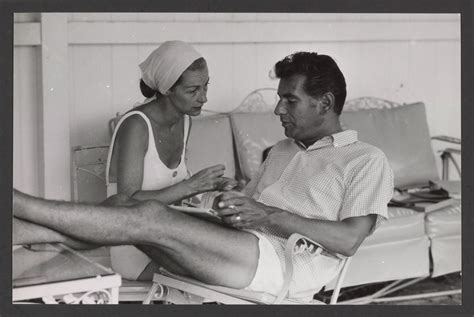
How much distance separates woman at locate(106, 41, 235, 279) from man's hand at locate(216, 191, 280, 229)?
1.07 ft

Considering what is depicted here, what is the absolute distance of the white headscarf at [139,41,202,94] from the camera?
3.48 m

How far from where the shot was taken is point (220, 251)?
9.59ft

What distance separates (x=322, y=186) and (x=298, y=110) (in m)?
0.33

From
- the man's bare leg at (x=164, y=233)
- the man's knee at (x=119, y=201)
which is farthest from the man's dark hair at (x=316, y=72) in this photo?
the man's knee at (x=119, y=201)

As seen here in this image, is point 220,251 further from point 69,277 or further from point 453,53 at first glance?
point 453,53

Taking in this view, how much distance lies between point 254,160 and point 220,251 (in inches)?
56.7

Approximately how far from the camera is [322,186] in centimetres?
322

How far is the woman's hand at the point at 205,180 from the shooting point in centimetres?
327

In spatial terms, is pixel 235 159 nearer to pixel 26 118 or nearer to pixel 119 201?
pixel 26 118

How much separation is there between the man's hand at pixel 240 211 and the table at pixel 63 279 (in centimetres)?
53

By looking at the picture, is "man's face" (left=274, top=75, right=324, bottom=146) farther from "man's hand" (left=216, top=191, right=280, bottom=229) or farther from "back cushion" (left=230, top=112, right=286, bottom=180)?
"back cushion" (left=230, top=112, right=286, bottom=180)

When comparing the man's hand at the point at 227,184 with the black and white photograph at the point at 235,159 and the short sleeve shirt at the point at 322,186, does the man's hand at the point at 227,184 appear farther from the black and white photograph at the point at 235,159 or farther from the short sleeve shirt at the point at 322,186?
the short sleeve shirt at the point at 322,186

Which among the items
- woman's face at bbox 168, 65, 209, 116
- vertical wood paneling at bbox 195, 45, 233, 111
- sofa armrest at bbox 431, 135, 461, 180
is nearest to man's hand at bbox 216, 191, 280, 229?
woman's face at bbox 168, 65, 209, 116

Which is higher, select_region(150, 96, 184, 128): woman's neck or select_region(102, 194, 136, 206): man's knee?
select_region(150, 96, 184, 128): woman's neck
